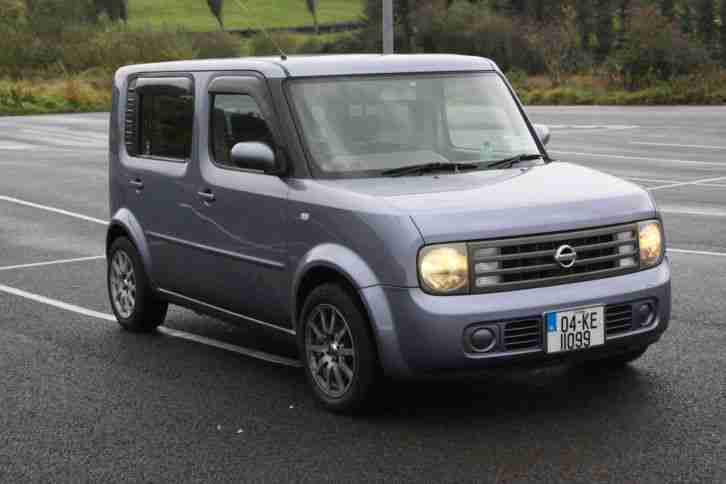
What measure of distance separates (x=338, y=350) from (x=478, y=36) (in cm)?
6301

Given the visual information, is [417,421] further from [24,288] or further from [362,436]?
[24,288]

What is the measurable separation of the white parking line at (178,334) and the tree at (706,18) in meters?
66.3

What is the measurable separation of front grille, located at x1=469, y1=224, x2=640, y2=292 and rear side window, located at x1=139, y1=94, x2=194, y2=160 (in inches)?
98.3

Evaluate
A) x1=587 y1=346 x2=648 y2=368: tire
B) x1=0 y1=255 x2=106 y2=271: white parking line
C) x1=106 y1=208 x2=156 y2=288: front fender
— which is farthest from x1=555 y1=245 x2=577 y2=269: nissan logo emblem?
x1=0 y1=255 x2=106 y2=271: white parking line

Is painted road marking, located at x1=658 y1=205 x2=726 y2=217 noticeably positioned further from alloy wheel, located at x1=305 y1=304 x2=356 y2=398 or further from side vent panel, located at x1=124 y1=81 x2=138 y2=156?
alloy wheel, located at x1=305 y1=304 x2=356 y2=398

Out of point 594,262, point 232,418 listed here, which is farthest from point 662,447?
point 232,418

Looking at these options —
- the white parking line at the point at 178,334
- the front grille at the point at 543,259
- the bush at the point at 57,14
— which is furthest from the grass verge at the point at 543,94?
the front grille at the point at 543,259

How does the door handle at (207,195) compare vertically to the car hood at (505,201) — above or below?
below

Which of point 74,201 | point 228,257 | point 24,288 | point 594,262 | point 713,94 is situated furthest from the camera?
point 713,94

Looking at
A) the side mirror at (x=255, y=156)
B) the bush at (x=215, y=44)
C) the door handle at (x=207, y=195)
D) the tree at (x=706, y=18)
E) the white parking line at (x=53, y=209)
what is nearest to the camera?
the side mirror at (x=255, y=156)

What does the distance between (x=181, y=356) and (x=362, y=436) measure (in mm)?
2280

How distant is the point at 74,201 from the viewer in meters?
17.8

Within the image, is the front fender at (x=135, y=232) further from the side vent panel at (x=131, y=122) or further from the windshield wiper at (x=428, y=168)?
the windshield wiper at (x=428, y=168)

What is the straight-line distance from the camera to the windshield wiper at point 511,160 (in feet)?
23.3
